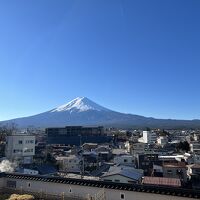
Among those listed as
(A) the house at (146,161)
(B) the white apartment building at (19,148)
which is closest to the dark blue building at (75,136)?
(B) the white apartment building at (19,148)

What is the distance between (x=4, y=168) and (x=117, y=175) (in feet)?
44.3

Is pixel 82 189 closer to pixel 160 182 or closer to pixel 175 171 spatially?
pixel 160 182

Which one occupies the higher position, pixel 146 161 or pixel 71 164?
pixel 146 161

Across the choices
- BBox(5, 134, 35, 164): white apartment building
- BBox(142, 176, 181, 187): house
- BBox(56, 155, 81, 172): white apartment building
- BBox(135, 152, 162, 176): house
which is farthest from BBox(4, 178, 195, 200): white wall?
BBox(135, 152, 162, 176): house

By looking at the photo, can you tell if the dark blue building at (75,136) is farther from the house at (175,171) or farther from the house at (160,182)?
the house at (160,182)

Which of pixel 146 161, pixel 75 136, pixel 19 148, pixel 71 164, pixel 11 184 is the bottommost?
pixel 71 164

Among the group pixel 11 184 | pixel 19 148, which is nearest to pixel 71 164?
pixel 19 148

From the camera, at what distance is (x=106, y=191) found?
46.6 feet

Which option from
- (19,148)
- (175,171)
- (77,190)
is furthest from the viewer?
(19,148)

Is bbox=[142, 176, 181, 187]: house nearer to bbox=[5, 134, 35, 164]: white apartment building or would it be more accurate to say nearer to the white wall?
the white wall

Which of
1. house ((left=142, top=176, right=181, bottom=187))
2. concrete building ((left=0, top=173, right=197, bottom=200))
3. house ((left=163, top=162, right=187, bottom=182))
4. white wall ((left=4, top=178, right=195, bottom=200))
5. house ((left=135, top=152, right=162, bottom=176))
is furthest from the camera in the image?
house ((left=135, top=152, right=162, bottom=176))

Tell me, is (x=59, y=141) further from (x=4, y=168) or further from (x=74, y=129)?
(x=4, y=168)

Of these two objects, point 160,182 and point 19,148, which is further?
point 19,148

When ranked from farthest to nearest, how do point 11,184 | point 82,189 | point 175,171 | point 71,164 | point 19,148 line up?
point 71,164 → point 19,148 → point 175,171 → point 11,184 → point 82,189
